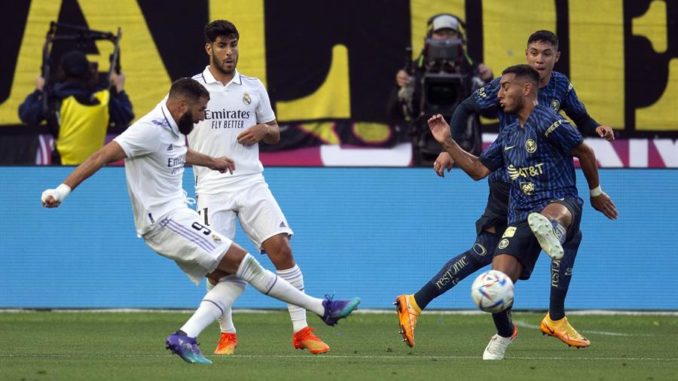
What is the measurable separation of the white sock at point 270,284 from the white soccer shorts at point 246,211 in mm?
1094

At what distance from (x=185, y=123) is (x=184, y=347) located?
1449 mm

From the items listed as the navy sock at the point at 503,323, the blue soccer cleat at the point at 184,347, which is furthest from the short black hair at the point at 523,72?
the blue soccer cleat at the point at 184,347

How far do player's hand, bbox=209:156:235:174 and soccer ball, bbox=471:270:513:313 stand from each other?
1.91 meters

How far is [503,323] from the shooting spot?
10562 mm

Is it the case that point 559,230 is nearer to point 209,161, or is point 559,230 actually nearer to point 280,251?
point 280,251

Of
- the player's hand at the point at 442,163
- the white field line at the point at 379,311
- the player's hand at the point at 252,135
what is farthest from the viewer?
the white field line at the point at 379,311

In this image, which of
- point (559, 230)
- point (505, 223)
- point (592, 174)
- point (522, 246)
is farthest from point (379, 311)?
point (559, 230)

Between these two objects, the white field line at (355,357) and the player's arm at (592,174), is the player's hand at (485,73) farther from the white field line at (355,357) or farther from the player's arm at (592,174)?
the white field line at (355,357)

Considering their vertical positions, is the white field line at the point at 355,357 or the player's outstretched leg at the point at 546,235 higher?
the player's outstretched leg at the point at 546,235

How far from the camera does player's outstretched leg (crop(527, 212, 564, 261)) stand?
9867 mm

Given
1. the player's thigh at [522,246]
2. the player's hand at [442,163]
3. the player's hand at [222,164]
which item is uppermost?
the player's hand at [222,164]

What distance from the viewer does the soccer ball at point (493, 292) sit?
9727 mm

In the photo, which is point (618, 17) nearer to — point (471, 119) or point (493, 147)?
point (471, 119)

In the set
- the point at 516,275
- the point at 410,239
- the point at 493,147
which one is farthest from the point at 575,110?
the point at 410,239
